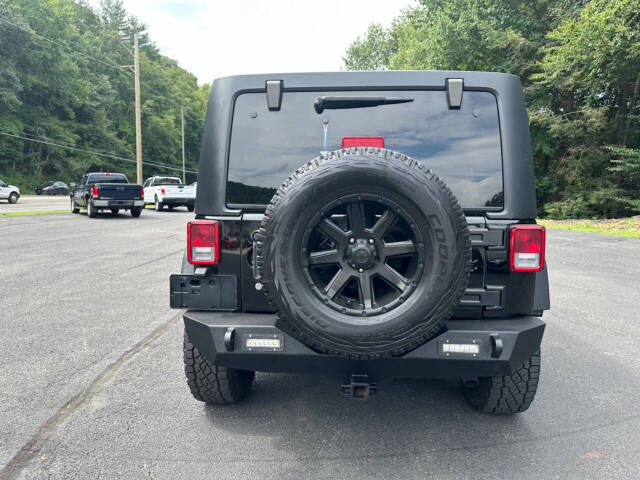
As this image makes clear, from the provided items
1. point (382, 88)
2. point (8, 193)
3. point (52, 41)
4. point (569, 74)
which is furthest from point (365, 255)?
point (52, 41)

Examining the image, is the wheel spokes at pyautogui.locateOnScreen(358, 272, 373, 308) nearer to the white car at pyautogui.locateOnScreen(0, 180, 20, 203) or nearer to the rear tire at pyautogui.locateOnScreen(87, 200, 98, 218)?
the rear tire at pyautogui.locateOnScreen(87, 200, 98, 218)

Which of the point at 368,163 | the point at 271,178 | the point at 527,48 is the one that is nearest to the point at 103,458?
the point at 271,178

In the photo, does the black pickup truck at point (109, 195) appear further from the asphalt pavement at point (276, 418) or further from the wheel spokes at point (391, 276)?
the wheel spokes at point (391, 276)

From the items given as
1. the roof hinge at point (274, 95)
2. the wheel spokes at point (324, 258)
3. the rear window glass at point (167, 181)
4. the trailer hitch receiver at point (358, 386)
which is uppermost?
the rear window glass at point (167, 181)

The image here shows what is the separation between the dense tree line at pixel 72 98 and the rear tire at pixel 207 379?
3740 cm

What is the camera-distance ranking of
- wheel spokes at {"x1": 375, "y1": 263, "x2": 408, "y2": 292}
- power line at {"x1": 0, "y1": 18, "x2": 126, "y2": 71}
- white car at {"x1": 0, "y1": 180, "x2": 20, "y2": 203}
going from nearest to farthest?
1. wheel spokes at {"x1": 375, "y1": 263, "x2": 408, "y2": 292}
2. white car at {"x1": 0, "y1": 180, "x2": 20, "y2": 203}
3. power line at {"x1": 0, "y1": 18, "x2": 126, "y2": 71}

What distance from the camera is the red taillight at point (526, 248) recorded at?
274 centimetres

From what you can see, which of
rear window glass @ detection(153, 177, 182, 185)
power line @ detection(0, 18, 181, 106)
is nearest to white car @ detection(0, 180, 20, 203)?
rear window glass @ detection(153, 177, 182, 185)

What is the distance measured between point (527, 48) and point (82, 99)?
1867 inches

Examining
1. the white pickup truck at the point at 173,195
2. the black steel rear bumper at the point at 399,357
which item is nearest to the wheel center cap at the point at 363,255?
the black steel rear bumper at the point at 399,357

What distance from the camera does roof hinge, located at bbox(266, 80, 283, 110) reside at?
2947 millimetres

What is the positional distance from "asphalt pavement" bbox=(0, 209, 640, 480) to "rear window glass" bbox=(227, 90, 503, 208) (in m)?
1.34

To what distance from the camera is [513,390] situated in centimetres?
310

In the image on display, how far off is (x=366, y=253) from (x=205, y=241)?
3.09 ft
